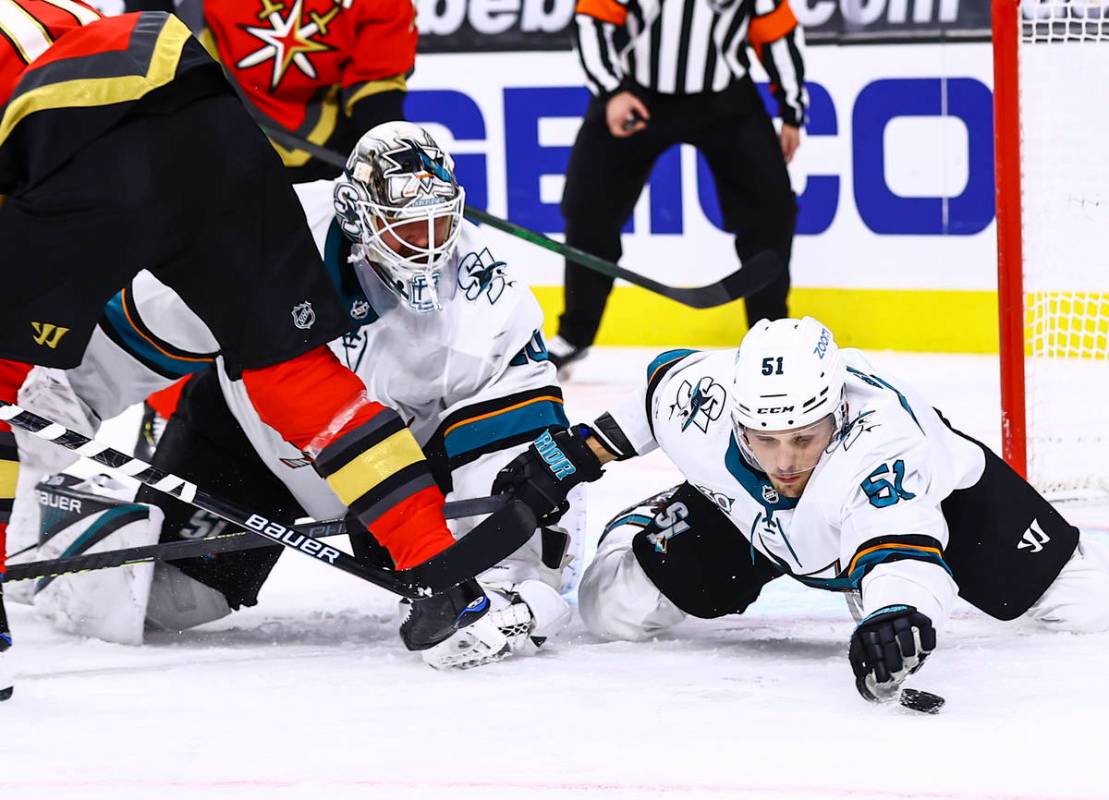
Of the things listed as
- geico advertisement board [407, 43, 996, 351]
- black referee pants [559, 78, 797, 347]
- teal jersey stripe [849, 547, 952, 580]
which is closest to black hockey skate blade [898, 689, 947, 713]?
teal jersey stripe [849, 547, 952, 580]

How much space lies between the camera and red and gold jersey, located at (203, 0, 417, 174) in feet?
12.8

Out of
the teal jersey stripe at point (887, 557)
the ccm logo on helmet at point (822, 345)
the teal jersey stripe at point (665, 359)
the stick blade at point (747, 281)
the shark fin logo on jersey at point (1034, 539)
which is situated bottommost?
the shark fin logo on jersey at point (1034, 539)

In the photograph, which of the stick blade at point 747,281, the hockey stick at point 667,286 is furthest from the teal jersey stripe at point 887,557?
the stick blade at point 747,281

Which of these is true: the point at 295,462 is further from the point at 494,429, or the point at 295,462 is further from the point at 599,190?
the point at 599,190

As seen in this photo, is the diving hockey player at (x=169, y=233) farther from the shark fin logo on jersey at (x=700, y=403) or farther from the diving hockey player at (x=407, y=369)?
the shark fin logo on jersey at (x=700, y=403)

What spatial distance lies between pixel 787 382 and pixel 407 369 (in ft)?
2.24

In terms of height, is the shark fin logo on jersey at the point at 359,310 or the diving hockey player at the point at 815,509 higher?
the shark fin logo on jersey at the point at 359,310

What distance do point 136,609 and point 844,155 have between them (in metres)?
3.01

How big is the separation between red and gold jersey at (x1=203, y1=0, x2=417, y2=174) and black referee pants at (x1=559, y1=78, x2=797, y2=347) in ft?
3.10

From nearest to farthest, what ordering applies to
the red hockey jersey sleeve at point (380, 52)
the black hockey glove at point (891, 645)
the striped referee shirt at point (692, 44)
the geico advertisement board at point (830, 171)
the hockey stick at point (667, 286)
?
the black hockey glove at point (891, 645) → the hockey stick at point (667, 286) → the red hockey jersey sleeve at point (380, 52) → the striped referee shirt at point (692, 44) → the geico advertisement board at point (830, 171)

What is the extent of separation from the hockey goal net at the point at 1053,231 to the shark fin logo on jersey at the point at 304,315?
4.68 ft

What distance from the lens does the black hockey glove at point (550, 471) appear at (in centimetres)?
254

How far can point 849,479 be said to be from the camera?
7.53 feet

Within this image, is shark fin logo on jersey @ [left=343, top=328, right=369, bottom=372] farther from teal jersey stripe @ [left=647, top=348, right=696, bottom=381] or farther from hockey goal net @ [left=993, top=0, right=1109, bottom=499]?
hockey goal net @ [left=993, top=0, right=1109, bottom=499]
